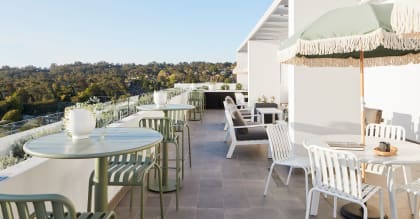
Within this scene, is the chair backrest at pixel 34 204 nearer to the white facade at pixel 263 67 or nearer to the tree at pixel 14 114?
the tree at pixel 14 114

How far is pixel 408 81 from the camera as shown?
8.83m

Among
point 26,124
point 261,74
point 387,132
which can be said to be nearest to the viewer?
point 26,124

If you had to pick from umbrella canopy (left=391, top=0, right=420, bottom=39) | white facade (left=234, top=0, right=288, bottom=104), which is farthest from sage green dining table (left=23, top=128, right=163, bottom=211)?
white facade (left=234, top=0, right=288, bottom=104)

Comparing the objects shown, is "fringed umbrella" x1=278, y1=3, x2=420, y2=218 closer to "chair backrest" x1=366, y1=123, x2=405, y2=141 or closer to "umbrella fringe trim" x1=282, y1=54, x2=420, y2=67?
"umbrella fringe trim" x1=282, y1=54, x2=420, y2=67

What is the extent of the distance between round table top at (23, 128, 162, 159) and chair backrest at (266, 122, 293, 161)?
1.71 metres

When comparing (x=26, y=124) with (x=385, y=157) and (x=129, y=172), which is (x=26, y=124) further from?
(x=385, y=157)

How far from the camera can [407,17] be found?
1.86 meters

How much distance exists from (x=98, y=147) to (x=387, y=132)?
11.5ft

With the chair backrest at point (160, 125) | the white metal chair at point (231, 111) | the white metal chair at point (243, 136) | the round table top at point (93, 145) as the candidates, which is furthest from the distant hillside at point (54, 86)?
the round table top at point (93, 145)

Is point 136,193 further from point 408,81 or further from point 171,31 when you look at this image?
point 171,31

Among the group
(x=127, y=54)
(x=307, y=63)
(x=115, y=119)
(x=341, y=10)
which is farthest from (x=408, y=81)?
(x=127, y=54)

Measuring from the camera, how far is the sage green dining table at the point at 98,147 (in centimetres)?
191

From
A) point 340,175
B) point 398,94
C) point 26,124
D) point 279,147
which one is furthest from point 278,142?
point 398,94

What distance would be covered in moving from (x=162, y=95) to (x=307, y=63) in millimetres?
2140
